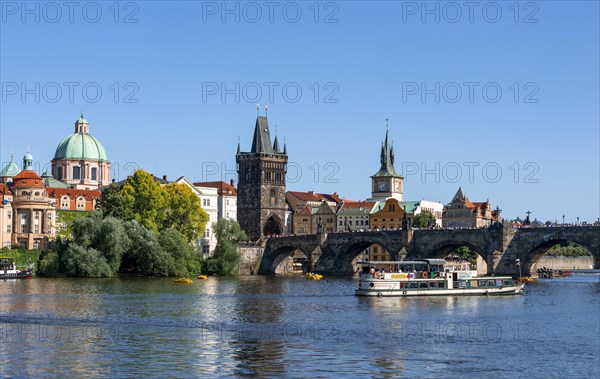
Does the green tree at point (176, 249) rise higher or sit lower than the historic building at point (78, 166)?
lower

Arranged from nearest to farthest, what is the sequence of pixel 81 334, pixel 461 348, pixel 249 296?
pixel 461 348 → pixel 81 334 → pixel 249 296

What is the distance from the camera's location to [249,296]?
3706 inches

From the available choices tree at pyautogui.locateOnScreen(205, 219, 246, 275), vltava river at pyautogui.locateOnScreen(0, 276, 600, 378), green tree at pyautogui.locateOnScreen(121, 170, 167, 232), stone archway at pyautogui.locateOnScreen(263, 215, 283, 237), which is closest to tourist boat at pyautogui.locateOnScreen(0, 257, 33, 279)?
green tree at pyautogui.locateOnScreen(121, 170, 167, 232)

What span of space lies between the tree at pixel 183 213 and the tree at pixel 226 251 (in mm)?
6016

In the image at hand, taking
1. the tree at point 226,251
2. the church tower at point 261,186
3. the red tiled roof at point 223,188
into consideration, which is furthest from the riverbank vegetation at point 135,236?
the red tiled roof at point 223,188

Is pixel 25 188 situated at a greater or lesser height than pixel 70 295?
greater

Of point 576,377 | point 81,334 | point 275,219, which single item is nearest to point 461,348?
point 576,377

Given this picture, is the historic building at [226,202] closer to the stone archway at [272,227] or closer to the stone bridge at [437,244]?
the stone archway at [272,227]

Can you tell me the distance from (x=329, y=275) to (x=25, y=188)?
47954mm

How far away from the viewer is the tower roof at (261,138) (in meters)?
186

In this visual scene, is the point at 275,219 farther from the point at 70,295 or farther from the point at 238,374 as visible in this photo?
the point at 238,374

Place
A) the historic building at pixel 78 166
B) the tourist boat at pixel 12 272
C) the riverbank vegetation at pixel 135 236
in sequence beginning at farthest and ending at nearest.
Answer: the historic building at pixel 78 166
the riverbank vegetation at pixel 135 236
the tourist boat at pixel 12 272

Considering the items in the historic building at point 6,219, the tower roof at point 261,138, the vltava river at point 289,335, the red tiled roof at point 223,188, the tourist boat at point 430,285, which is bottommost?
the vltava river at point 289,335

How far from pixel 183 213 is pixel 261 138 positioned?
5158 centimetres
